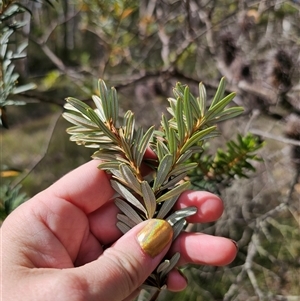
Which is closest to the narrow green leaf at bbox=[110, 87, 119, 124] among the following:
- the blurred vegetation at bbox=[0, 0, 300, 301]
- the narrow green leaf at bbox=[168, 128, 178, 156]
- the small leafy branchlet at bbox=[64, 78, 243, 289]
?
the small leafy branchlet at bbox=[64, 78, 243, 289]

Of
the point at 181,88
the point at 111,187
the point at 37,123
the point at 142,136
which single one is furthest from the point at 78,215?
the point at 37,123

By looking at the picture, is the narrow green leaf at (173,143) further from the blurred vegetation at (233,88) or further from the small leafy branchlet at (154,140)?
the blurred vegetation at (233,88)

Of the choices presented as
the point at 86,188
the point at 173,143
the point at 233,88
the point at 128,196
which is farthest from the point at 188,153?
the point at 233,88

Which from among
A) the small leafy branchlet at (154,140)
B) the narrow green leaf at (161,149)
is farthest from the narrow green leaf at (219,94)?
the narrow green leaf at (161,149)

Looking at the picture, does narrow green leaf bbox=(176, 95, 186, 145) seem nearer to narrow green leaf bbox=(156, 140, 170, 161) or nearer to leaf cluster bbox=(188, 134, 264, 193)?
narrow green leaf bbox=(156, 140, 170, 161)

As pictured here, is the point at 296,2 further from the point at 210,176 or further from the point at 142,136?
the point at 142,136

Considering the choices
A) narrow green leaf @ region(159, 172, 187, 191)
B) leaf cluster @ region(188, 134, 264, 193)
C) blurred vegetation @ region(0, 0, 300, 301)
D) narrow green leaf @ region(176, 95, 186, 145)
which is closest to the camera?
narrow green leaf @ region(176, 95, 186, 145)

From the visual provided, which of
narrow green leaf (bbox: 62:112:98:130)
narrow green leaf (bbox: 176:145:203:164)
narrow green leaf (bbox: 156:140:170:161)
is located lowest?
narrow green leaf (bbox: 176:145:203:164)

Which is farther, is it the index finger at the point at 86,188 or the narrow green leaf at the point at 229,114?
the index finger at the point at 86,188
